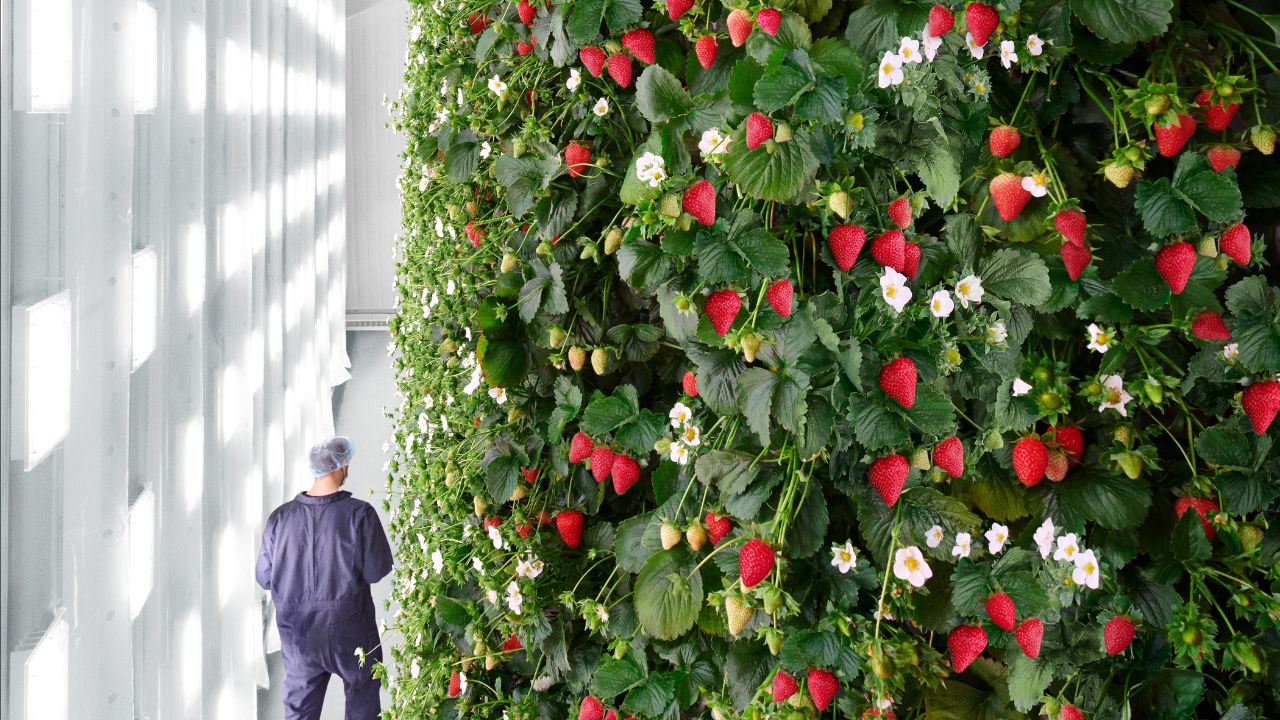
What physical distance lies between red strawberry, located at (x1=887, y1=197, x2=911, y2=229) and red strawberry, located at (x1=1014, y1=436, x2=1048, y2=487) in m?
0.25

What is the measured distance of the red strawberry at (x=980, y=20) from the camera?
761mm

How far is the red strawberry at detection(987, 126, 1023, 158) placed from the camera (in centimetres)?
82

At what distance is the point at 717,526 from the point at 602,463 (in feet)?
0.69

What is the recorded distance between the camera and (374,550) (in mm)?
2947

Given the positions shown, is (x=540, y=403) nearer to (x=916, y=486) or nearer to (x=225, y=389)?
(x=916, y=486)

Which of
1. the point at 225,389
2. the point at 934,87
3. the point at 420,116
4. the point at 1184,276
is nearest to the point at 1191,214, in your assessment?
the point at 1184,276

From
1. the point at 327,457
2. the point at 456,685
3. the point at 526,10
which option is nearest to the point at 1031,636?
the point at 456,685

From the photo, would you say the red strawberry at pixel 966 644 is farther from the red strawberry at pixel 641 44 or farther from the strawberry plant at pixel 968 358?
the red strawberry at pixel 641 44

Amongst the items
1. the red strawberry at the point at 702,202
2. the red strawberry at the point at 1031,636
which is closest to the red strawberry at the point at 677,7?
the red strawberry at the point at 702,202

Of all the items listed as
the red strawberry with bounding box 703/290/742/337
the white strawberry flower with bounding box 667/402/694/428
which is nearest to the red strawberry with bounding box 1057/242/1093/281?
the red strawberry with bounding box 703/290/742/337

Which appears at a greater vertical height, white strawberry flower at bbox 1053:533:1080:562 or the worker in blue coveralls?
white strawberry flower at bbox 1053:533:1080:562

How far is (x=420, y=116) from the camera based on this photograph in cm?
221

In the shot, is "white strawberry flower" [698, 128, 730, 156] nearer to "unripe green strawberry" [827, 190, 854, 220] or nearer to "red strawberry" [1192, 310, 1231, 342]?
"unripe green strawberry" [827, 190, 854, 220]

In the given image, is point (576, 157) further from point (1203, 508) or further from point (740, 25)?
point (1203, 508)
